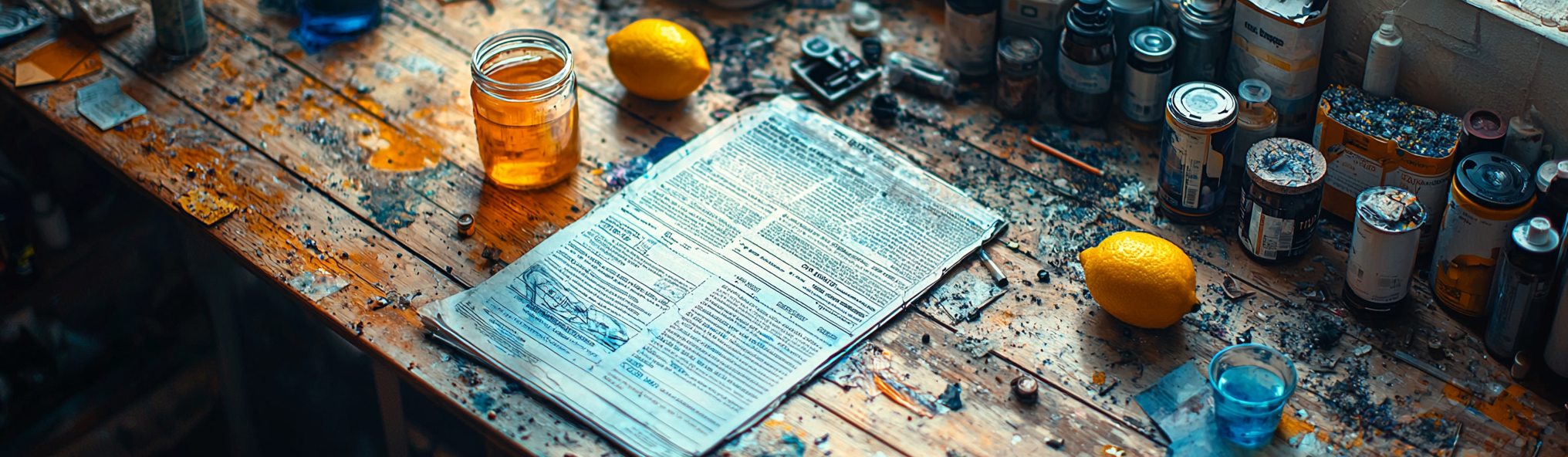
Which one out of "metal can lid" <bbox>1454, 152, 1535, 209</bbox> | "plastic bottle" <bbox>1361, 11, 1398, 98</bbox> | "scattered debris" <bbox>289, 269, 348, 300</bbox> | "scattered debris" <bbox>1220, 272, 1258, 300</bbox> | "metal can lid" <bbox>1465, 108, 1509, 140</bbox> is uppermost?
"plastic bottle" <bbox>1361, 11, 1398, 98</bbox>

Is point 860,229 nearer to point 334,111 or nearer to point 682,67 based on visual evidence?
point 682,67

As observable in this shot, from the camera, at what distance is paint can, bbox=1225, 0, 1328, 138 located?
3.41 feet

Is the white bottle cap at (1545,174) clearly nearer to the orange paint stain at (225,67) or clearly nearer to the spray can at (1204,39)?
the spray can at (1204,39)

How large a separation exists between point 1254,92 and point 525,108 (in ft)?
2.48

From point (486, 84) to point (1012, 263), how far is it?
1.88 feet

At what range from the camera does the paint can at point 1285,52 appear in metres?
1.04

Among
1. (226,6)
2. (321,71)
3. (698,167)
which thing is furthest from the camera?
(226,6)

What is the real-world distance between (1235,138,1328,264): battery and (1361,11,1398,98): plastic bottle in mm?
91

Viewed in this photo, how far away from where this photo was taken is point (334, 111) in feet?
4.13

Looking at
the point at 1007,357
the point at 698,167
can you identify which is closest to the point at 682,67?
the point at 698,167

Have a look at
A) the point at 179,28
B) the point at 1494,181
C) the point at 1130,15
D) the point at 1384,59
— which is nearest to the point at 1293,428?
the point at 1494,181

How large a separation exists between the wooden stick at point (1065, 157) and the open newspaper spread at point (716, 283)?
0.14 metres

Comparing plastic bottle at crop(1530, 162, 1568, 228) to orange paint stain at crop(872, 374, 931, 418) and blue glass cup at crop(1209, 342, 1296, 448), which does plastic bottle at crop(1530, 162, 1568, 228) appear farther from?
orange paint stain at crop(872, 374, 931, 418)

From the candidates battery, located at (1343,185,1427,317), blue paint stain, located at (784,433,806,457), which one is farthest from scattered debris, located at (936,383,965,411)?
battery, located at (1343,185,1427,317)
